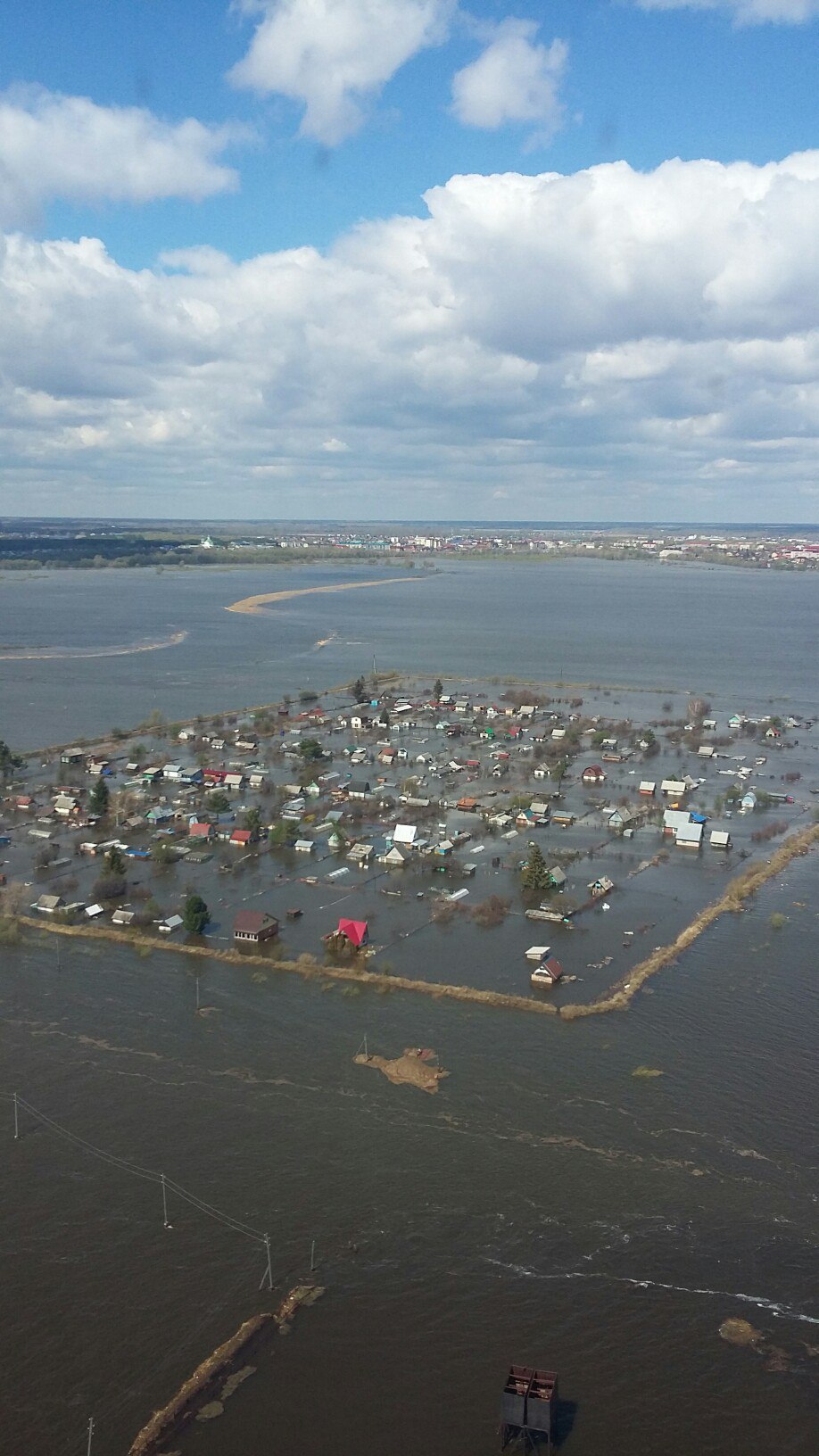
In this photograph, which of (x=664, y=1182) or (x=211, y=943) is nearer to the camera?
(x=664, y=1182)

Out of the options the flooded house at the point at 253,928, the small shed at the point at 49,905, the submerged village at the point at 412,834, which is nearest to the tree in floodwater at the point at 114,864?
the submerged village at the point at 412,834

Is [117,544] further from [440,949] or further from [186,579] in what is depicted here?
[440,949]

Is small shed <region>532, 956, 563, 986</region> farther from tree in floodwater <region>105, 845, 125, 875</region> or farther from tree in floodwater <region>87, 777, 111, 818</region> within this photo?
tree in floodwater <region>87, 777, 111, 818</region>

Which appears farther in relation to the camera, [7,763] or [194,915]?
[7,763]

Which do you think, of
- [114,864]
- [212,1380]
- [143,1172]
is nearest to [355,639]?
[114,864]

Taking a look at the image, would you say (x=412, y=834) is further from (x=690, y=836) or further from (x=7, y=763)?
(x=7, y=763)

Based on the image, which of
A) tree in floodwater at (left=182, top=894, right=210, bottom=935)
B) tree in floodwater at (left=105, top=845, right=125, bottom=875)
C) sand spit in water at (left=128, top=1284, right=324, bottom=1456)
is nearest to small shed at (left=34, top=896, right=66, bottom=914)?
tree in floodwater at (left=105, top=845, right=125, bottom=875)

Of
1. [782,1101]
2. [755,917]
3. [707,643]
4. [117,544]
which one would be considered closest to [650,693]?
[707,643]

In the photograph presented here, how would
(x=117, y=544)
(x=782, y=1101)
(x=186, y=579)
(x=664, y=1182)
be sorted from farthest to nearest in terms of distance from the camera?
(x=117, y=544), (x=186, y=579), (x=782, y=1101), (x=664, y=1182)
